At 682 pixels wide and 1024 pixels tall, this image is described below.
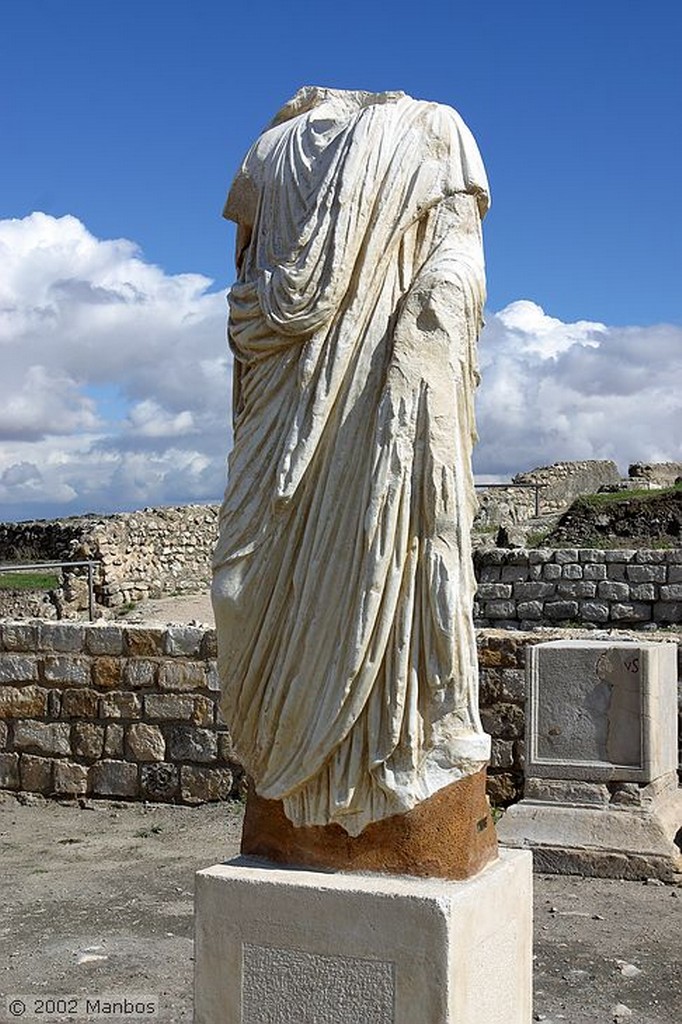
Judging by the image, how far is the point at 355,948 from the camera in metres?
3.05

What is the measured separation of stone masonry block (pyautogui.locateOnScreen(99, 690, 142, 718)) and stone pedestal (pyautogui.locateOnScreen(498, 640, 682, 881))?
255 cm

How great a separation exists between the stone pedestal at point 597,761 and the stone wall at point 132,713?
621 mm

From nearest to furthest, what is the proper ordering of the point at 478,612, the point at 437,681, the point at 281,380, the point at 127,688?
the point at 437,681 < the point at 281,380 < the point at 127,688 < the point at 478,612

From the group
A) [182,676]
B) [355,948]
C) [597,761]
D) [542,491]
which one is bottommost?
[597,761]

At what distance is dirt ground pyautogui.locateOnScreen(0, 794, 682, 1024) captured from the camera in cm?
502

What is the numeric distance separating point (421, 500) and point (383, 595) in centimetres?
25

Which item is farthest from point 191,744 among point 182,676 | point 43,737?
point 43,737

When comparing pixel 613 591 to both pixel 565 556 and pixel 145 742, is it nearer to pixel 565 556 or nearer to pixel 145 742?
pixel 565 556

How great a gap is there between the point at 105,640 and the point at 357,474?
551cm

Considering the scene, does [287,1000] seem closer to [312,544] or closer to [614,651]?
[312,544]

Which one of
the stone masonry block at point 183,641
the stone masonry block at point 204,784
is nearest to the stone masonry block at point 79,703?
the stone masonry block at point 183,641

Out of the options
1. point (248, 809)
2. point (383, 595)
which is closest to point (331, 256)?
point (383, 595)

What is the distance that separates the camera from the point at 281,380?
3.31 metres

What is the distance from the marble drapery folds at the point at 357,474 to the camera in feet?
10.2
